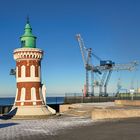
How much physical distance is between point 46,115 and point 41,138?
→ 14.4m

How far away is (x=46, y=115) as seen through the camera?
108 feet

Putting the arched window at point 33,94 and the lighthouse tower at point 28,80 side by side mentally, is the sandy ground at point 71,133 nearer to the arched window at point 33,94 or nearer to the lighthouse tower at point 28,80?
the lighthouse tower at point 28,80

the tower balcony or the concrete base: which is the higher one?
the tower balcony

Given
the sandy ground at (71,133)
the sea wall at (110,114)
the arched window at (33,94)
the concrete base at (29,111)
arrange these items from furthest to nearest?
1. the arched window at (33,94)
2. the concrete base at (29,111)
3. the sea wall at (110,114)
4. the sandy ground at (71,133)

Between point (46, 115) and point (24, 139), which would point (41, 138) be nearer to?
point (24, 139)

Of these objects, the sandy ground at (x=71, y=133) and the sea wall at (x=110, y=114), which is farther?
the sea wall at (x=110, y=114)

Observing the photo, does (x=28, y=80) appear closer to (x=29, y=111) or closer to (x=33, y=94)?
(x=33, y=94)

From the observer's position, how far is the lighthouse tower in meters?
32.7

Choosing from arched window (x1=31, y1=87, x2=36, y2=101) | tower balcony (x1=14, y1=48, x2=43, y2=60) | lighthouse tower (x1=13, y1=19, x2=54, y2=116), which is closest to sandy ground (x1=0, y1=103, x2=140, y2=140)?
lighthouse tower (x1=13, y1=19, x2=54, y2=116)

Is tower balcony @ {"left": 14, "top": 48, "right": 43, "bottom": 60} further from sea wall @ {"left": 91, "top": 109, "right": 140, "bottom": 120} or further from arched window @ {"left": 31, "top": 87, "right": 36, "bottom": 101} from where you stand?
sea wall @ {"left": 91, "top": 109, "right": 140, "bottom": 120}

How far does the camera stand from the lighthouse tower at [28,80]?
32.7 m

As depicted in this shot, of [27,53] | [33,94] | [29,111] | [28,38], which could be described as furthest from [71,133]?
[28,38]

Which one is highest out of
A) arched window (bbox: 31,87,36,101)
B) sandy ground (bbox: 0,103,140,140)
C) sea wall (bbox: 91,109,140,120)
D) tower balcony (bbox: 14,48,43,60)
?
tower balcony (bbox: 14,48,43,60)

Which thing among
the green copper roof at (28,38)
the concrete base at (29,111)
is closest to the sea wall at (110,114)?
the concrete base at (29,111)
